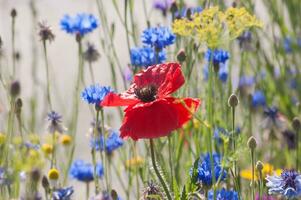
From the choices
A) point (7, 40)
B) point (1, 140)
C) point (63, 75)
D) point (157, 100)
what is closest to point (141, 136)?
point (157, 100)

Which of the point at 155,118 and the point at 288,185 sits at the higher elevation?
the point at 155,118

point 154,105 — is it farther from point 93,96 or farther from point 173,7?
point 173,7

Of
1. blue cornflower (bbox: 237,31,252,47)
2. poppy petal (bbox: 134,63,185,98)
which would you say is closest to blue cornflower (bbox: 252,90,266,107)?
blue cornflower (bbox: 237,31,252,47)

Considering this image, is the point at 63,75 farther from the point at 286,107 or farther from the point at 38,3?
the point at 286,107

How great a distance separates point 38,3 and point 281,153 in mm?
3113

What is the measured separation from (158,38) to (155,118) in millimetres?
588

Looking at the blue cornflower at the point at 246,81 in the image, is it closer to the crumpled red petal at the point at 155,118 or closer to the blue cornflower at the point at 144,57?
the blue cornflower at the point at 144,57

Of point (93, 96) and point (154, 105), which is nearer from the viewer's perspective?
point (154, 105)

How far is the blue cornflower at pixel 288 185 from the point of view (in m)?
1.86

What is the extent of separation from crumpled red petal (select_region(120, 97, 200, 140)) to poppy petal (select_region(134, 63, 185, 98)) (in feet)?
0.15

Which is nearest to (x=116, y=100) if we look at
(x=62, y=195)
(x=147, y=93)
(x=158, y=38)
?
(x=147, y=93)

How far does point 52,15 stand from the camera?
5.58 meters

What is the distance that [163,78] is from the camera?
1.94m

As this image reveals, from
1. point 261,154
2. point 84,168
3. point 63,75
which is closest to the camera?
point 84,168
